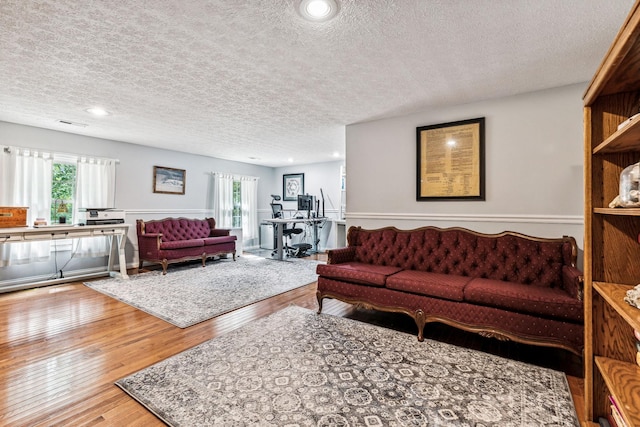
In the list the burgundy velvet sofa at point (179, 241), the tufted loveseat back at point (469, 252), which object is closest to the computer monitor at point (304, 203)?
the burgundy velvet sofa at point (179, 241)

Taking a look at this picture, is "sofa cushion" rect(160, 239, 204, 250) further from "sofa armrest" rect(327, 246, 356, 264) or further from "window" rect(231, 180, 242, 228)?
"sofa armrest" rect(327, 246, 356, 264)

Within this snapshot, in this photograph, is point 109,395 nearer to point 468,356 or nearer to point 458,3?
point 468,356

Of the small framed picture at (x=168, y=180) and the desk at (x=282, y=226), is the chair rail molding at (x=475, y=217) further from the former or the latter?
the small framed picture at (x=168, y=180)

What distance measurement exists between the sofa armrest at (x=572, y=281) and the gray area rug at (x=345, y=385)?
579mm

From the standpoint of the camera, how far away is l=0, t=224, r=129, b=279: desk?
11.5 ft

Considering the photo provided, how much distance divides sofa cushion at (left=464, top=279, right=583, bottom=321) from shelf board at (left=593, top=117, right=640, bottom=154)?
1.11 meters

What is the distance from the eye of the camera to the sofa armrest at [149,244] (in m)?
4.97

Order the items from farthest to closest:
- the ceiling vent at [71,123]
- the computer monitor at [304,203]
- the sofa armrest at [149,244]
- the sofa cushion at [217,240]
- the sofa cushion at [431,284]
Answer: the computer monitor at [304,203]
the sofa cushion at [217,240]
the sofa armrest at [149,244]
the ceiling vent at [71,123]
the sofa cushion at [431,284]

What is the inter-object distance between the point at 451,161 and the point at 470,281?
145cm

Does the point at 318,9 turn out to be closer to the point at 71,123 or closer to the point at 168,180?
the point at 71,123

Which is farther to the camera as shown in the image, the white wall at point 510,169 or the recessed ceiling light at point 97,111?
the recessed ceiling light at point 97,111

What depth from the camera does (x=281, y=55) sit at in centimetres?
231

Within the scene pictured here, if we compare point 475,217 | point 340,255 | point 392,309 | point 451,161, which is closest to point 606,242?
point 392,309

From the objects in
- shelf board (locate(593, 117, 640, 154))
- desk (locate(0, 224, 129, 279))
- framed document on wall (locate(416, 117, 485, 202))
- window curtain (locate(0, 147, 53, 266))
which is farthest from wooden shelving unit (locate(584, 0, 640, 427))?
window curtain (locate(0, 147, 53, 266))
